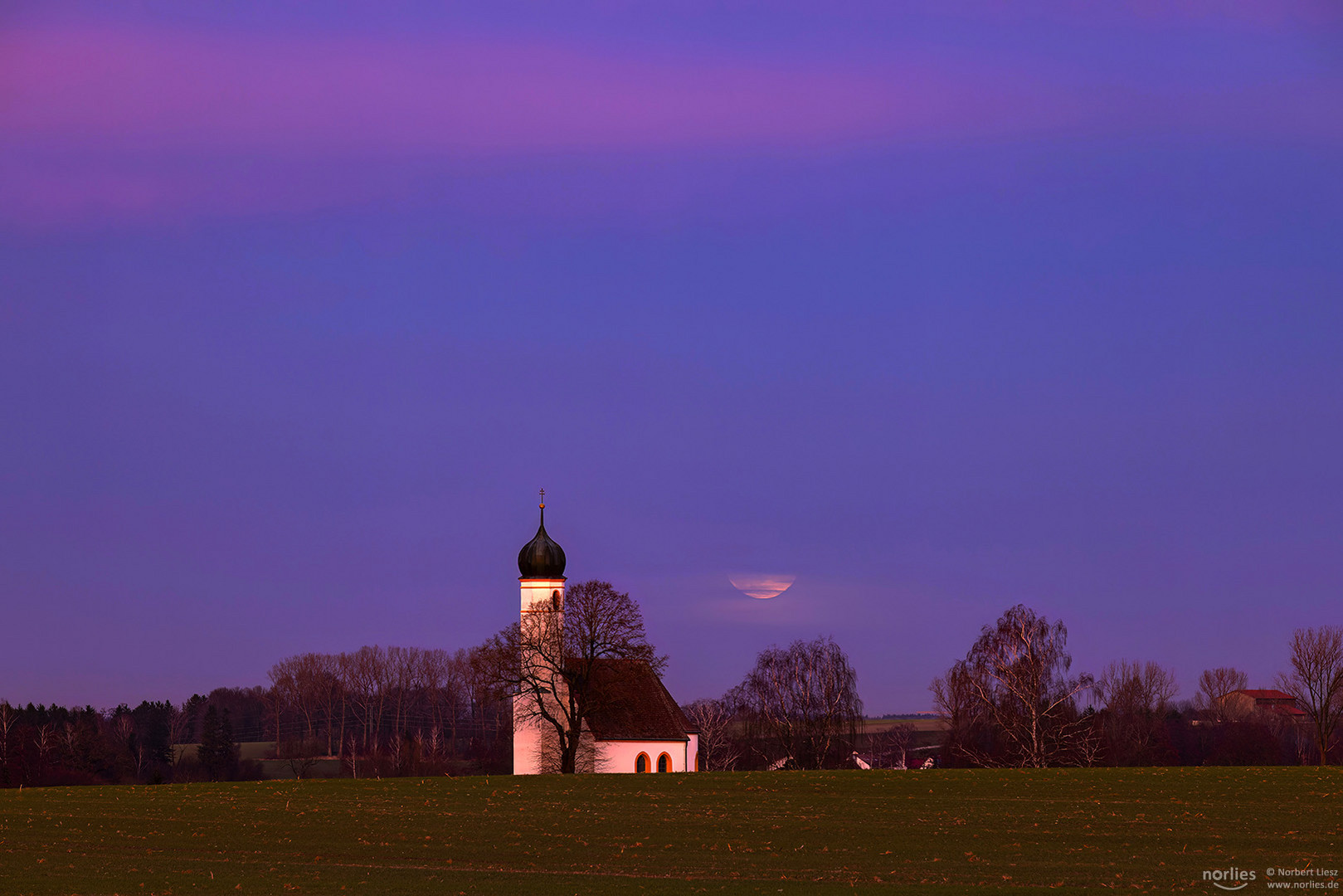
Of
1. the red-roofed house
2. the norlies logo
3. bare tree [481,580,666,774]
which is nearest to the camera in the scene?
the norlies logo

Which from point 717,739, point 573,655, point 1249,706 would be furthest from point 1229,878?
point 1249,706

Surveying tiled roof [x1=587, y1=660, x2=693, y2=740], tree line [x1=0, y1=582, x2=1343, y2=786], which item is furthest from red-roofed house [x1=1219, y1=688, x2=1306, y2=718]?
tiled roof [x1=587, y1=660, x2=693, y2=740]

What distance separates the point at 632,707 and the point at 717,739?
56.5 ft

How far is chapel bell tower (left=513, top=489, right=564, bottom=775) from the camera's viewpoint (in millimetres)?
72750

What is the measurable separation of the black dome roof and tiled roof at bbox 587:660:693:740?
772 cm

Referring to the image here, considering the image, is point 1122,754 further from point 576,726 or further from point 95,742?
point 95,742

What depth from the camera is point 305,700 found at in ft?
465

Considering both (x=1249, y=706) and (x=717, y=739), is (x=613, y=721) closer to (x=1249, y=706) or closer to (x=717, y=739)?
(x=717, y=739)

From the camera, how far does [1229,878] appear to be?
22.4 m

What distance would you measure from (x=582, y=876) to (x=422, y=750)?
101121 mm

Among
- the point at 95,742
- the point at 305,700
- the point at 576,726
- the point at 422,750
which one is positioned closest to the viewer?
the point at 576,726

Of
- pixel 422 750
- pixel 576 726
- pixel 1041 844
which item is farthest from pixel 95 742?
pixel 1041 844

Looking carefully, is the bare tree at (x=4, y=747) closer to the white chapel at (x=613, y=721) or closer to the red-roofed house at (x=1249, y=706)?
the white chapel at (x=613, y=721)

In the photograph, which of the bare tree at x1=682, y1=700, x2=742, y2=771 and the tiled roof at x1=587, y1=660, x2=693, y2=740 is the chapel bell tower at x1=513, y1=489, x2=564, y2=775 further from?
the bare tree at x1=682, y1=700, x2=742, y2=771
